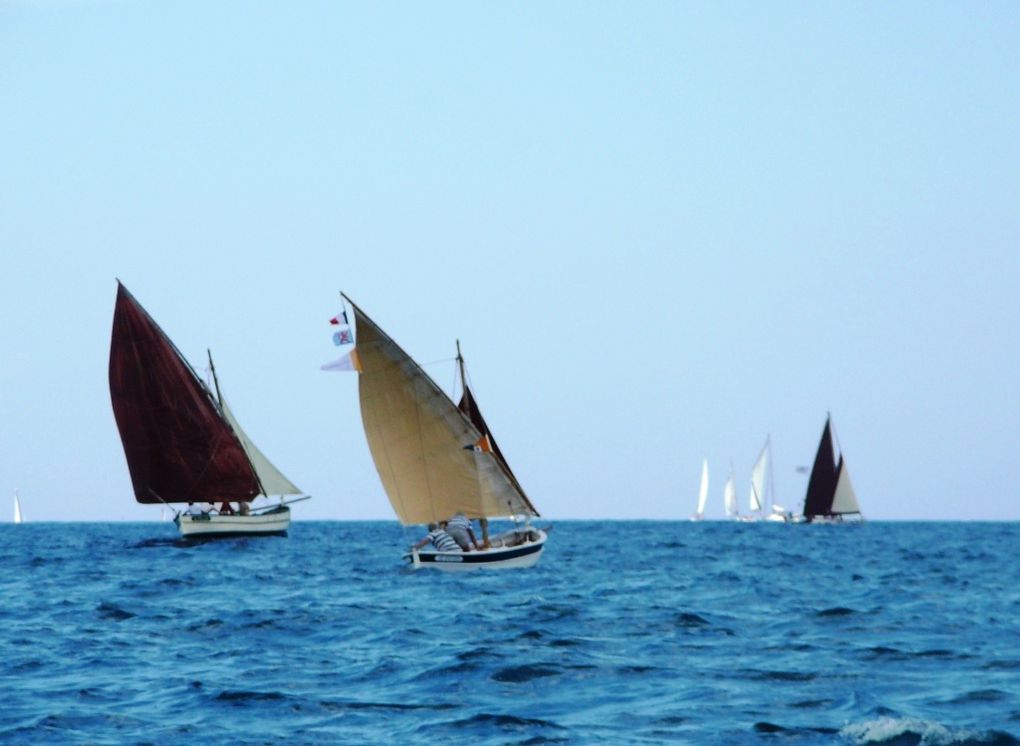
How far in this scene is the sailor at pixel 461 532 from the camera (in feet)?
146

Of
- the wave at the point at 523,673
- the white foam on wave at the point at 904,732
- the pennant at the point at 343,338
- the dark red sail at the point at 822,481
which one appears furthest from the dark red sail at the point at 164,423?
the dark red sail at the point at 822,481

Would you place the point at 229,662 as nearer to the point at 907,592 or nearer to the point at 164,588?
the point at 164,588

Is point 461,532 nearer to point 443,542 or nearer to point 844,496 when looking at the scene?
point 443,542

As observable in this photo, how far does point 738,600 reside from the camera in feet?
115

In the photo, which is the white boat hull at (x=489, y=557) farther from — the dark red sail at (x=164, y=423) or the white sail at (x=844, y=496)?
the white sail at (x=844, y=496)

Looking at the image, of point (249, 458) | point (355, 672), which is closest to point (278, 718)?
point (355, 672)

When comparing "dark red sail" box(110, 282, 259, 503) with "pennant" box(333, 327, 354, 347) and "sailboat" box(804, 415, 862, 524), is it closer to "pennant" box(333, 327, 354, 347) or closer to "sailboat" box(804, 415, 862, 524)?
"pennant" box(333, 327, 354, 347)

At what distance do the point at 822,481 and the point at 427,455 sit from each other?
9378 cm

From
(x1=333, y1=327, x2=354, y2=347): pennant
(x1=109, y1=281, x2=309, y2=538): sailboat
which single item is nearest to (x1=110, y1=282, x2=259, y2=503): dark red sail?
(x1=109, y1=281, x2=309, y2=538): sailboat

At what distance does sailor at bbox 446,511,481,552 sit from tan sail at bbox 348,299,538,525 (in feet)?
2.81

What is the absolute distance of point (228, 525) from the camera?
257 ft

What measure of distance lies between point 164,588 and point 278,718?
73.0ft

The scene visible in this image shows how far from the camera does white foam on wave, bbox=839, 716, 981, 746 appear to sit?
1603cm

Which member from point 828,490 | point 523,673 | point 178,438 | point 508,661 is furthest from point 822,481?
point 523,673
